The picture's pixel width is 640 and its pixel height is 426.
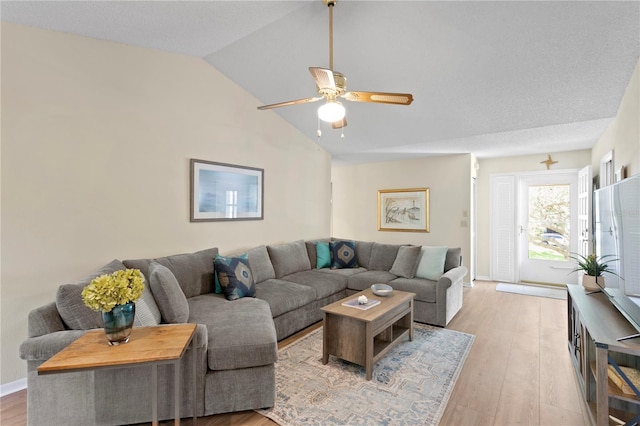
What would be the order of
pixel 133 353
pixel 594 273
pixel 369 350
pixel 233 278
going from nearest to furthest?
pixel 133 353
pixel 369 350
pixel 594 273
pixel 233 278

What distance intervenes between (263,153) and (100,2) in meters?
2.35

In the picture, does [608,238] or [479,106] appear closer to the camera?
[608,238]

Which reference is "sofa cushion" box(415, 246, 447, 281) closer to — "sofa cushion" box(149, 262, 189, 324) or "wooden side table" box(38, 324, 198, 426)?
"sofa cushion" box(149, 262, 189, 324)

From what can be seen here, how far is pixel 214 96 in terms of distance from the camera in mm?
3619

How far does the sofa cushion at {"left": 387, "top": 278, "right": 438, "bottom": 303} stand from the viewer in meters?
3.54

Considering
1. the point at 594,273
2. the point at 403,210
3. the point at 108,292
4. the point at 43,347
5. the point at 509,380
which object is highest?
the point at 403,210

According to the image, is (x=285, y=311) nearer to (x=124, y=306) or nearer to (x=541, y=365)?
(x=124, y=306)

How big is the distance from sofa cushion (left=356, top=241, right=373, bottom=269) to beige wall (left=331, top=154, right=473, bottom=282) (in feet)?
4.37

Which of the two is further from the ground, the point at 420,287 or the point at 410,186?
the point at 410,186

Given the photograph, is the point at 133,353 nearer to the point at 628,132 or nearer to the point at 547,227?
the point at 628,132

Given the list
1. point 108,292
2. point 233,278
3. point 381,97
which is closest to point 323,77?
point 381,97

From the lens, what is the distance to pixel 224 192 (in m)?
3.75

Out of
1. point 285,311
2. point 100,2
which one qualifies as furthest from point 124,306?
point 100,2

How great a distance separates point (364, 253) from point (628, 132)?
320 cm
